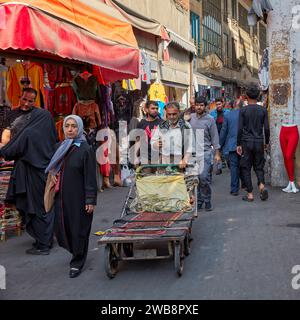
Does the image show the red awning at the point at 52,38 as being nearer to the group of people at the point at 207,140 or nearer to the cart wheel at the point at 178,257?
the group of people at the point at 207,140

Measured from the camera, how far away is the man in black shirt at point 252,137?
905cm

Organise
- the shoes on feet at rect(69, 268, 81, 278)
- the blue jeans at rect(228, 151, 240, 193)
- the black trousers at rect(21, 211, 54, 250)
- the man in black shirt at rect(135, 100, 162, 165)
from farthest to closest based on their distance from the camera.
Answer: the blue jeans at rect(228, 151, 240, 193) < the man in black shirt at rect(135, 100, 162, 165) < the black trousers at rect(21, 211, 54, 250) < the shoes on feet at rect(69, 268, 81, 278)

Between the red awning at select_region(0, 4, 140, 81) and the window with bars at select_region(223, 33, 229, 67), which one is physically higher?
the window with bars at select_region(223, 33, 229, 67)

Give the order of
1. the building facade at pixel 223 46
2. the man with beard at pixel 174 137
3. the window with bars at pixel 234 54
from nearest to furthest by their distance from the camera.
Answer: the man with beard at pixel 174 137
the building facade at pixel 223 46
the window with bars at pixel 234 54

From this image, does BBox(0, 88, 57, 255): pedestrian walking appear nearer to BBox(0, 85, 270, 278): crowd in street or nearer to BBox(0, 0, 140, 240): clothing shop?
BBox(0, 85, 270, 278): crowd in street

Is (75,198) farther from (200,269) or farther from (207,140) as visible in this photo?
(207,140)

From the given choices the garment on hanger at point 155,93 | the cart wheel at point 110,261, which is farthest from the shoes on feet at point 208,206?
the garment on hanger at point 155,93

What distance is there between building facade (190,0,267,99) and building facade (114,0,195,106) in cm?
144

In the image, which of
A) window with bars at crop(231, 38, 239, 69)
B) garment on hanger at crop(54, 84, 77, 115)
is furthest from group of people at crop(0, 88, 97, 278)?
window with bars at crop(231, 38, 239, 69)

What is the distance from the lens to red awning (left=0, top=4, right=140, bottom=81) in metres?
6.36

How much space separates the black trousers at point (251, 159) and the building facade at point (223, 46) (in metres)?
13.7

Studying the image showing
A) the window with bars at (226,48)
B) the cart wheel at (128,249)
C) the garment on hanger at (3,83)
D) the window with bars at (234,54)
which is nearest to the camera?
the cart wheel at (128,249)

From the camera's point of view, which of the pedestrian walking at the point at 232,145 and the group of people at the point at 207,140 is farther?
the pedestrian walking at the point at 232,145
